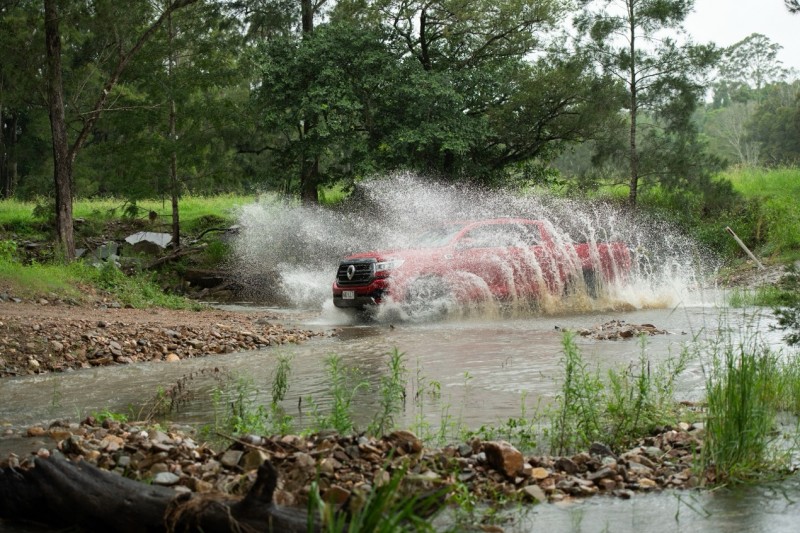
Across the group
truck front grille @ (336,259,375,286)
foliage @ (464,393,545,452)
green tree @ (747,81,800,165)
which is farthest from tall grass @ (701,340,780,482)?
green tree @ (747,81,800,165)

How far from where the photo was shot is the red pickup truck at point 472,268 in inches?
614

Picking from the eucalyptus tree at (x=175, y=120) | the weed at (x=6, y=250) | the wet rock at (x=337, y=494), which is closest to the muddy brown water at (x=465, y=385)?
the wet rock at (x=337, y=494)

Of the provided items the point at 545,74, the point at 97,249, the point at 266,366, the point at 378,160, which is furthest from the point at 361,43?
the point at 266,366

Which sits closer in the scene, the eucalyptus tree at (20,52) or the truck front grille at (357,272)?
the truck front grille at (357,272)

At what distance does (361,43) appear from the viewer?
88.6ft

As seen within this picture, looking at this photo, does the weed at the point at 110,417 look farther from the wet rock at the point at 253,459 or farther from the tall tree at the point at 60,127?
the tall tree at the point at 60,127

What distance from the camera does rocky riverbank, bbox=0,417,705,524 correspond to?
4848 millimetres

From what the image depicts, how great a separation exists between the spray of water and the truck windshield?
21.5 ft

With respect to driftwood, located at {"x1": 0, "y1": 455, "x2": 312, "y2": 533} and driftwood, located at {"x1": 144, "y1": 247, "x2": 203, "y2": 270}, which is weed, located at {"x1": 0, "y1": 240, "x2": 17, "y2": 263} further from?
driftwood, located at {"x1": 0, "y1": 455, "x2": 312, "y2": 533}

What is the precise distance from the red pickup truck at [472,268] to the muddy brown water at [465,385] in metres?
0.70

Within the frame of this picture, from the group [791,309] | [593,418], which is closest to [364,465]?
[593,418]

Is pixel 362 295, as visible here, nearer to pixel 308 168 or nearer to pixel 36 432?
pixel 36 432

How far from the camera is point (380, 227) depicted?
87.6ft

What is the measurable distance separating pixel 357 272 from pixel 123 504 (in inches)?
459
